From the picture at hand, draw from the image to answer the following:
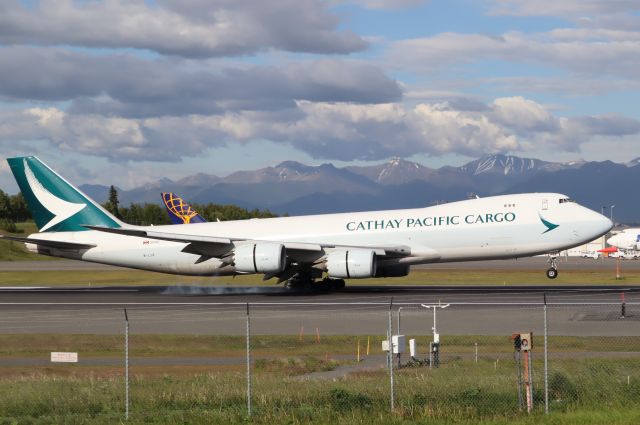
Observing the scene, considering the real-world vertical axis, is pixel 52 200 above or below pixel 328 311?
above

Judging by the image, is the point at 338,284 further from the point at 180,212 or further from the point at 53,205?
the point at 180,212

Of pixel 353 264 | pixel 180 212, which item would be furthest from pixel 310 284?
pixel 180 212

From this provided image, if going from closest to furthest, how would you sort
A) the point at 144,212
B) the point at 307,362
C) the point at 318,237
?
the point at 307,362 → the point at 318,237 → the point at 144,212

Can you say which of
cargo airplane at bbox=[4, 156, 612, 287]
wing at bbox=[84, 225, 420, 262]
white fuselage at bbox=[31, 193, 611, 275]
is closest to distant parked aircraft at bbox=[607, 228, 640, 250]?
cargo airplane at bbox=[4, 156, 612, 287]

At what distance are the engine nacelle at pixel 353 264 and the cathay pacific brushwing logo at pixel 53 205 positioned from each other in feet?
51.0

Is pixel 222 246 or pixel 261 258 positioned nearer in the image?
pixel 261 258

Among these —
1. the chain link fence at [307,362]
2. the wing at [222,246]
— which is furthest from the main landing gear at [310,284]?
the chain link fence at [307,362]

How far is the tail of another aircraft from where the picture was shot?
5350cm

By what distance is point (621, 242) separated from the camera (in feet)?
407

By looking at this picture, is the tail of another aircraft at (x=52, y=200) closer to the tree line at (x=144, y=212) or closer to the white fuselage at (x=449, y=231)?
the white fuselage at (x=449, y=231)

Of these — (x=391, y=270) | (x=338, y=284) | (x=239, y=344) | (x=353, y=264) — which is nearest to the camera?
(x=239, y=344)

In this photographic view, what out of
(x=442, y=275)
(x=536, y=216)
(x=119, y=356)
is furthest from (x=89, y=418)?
(x=442, y=275)

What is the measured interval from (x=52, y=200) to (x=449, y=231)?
2208 centimetres

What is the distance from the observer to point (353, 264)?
155ft
